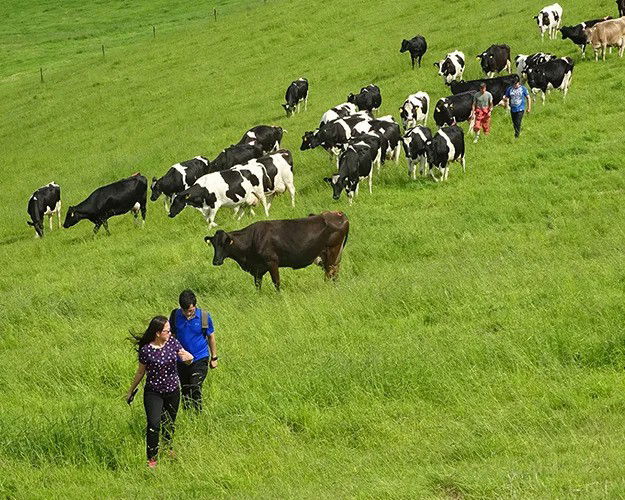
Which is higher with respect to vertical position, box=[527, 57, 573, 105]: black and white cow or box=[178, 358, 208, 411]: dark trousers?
box=[527, 57, 573, 105]: black and white cow

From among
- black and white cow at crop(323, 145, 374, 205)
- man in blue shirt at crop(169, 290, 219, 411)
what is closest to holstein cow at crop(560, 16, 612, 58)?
black and white cow at crop(323, 145, 374, 205)

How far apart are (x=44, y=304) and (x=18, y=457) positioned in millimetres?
7017

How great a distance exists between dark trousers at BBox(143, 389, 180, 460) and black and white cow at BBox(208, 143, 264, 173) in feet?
55.4

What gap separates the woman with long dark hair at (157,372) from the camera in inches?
351

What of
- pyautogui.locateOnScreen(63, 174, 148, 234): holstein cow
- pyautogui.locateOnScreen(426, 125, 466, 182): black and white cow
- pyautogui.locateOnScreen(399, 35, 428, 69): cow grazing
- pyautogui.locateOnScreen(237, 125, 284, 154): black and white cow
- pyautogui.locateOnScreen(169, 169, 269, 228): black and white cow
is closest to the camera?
pyautogui.locateOnScreen(426, 125, 466, 182): black and white cow

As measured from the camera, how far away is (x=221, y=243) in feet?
51.4

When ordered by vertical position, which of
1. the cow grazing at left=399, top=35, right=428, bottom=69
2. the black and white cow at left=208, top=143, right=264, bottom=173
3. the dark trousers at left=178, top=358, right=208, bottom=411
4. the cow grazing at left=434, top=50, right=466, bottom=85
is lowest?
the dark trousers at left=178, top=358, right=208, bottom=411

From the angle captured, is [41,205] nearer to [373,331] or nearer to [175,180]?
[175,180]

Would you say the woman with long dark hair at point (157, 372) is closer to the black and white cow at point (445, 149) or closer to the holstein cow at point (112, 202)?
the black and white cow at point (445, 149)

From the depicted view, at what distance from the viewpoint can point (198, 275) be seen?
1684 centimetres

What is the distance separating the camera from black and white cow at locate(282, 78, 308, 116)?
34.0m

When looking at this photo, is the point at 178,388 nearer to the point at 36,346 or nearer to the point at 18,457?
the point at 18,457

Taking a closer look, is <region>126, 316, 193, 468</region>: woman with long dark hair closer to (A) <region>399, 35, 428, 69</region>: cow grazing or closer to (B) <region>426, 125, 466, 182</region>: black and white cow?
(B) <region>426, 125, 466, 182</region>: black and white cow

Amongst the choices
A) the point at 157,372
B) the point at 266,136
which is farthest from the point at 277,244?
the point at 266,136
